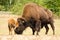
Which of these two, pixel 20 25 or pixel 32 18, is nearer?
pixel 20 25

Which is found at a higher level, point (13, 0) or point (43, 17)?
point (43, 17)

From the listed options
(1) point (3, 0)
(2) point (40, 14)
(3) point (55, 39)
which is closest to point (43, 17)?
(2) point (40, 14)

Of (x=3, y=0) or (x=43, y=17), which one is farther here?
(x=3, y=0)

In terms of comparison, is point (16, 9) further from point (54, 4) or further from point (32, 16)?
point (32, 16)

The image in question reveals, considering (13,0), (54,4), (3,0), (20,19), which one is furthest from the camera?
(3,0)

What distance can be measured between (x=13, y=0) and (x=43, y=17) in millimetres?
30169

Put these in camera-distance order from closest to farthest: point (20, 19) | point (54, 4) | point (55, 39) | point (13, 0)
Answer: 1. point (55, 39)
2. point (20, 19)
3. point (54, 4)
4. point (13, 0)

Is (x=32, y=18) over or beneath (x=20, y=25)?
over

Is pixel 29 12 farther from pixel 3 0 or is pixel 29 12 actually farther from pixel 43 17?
pixel 3 0

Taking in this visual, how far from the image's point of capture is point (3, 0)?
143 feet

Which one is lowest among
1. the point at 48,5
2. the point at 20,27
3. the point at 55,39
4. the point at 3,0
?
the point at 3,0

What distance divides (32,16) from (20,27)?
62 cm

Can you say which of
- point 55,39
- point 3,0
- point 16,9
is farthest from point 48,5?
point 55,39

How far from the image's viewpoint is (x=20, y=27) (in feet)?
33.1
